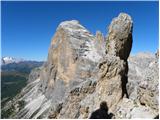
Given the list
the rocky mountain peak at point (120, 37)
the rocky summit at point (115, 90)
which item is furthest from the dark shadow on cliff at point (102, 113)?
the rocky mountain peak at point (120, 37)

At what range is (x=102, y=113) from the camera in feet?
81.6

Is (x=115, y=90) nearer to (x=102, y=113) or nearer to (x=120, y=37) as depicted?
(x=102, y=113)

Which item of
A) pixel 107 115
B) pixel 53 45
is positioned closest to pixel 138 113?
pixel 107 115

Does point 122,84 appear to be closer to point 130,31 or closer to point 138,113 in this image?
point 130,31

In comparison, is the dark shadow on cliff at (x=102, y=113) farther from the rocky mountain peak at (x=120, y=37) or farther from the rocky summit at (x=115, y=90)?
the rocky mountain peak at (x=120, y=37)

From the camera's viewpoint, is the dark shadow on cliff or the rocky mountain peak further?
the rocky mountain peak

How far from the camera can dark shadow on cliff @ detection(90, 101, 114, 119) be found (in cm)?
2437

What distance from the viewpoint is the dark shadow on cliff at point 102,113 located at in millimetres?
24373

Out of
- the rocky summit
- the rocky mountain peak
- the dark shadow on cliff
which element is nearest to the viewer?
the rocky summit

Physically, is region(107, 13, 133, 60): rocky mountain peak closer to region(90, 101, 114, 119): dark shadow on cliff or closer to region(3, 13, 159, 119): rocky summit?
region(3, 13, 159, 119): rocky summit

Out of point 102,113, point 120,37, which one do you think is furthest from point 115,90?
point 120,37

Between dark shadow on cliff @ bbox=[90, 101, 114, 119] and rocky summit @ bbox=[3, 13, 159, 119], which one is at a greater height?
rocky summit @ bbox=[3, 13, 159, 119]

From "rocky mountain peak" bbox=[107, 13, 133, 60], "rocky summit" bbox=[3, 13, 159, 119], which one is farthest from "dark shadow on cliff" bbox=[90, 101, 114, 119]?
"rocky mountain peak" bbox=[107, 13, 133, 60]

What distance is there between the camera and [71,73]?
391ft
